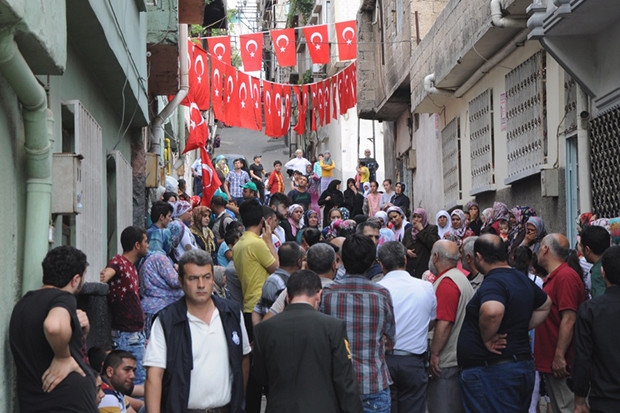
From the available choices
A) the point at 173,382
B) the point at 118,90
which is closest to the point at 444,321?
the point at 173,382

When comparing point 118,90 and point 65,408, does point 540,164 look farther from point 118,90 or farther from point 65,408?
point 65,408

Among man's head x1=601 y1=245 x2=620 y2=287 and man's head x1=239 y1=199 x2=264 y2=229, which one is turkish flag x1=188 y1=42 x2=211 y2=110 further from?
man's head x1=601 y1=245 x2=620 y2=287

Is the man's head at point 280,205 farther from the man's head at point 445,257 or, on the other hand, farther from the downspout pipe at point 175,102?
the man's head at point 445,257

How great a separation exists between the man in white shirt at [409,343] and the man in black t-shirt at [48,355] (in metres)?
2.39

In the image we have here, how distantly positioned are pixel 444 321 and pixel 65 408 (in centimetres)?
311

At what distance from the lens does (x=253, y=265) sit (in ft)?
30.8

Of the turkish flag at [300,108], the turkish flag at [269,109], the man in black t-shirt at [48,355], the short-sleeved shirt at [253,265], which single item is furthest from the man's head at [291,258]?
the turkish flag at [300,108]

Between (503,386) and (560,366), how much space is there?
75 cm

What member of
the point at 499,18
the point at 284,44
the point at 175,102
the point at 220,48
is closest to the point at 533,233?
the point at 499,18

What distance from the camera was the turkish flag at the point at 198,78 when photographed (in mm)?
21672

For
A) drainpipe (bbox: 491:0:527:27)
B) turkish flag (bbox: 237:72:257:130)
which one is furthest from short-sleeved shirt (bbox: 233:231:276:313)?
turkish flag (bbox: 237:72:257:130)

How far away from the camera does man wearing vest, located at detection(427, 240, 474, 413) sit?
25.9 ft

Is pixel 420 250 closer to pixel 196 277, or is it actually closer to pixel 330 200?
pixel 196 277

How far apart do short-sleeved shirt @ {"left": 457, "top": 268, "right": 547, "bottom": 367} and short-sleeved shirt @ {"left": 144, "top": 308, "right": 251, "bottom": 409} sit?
212cm
